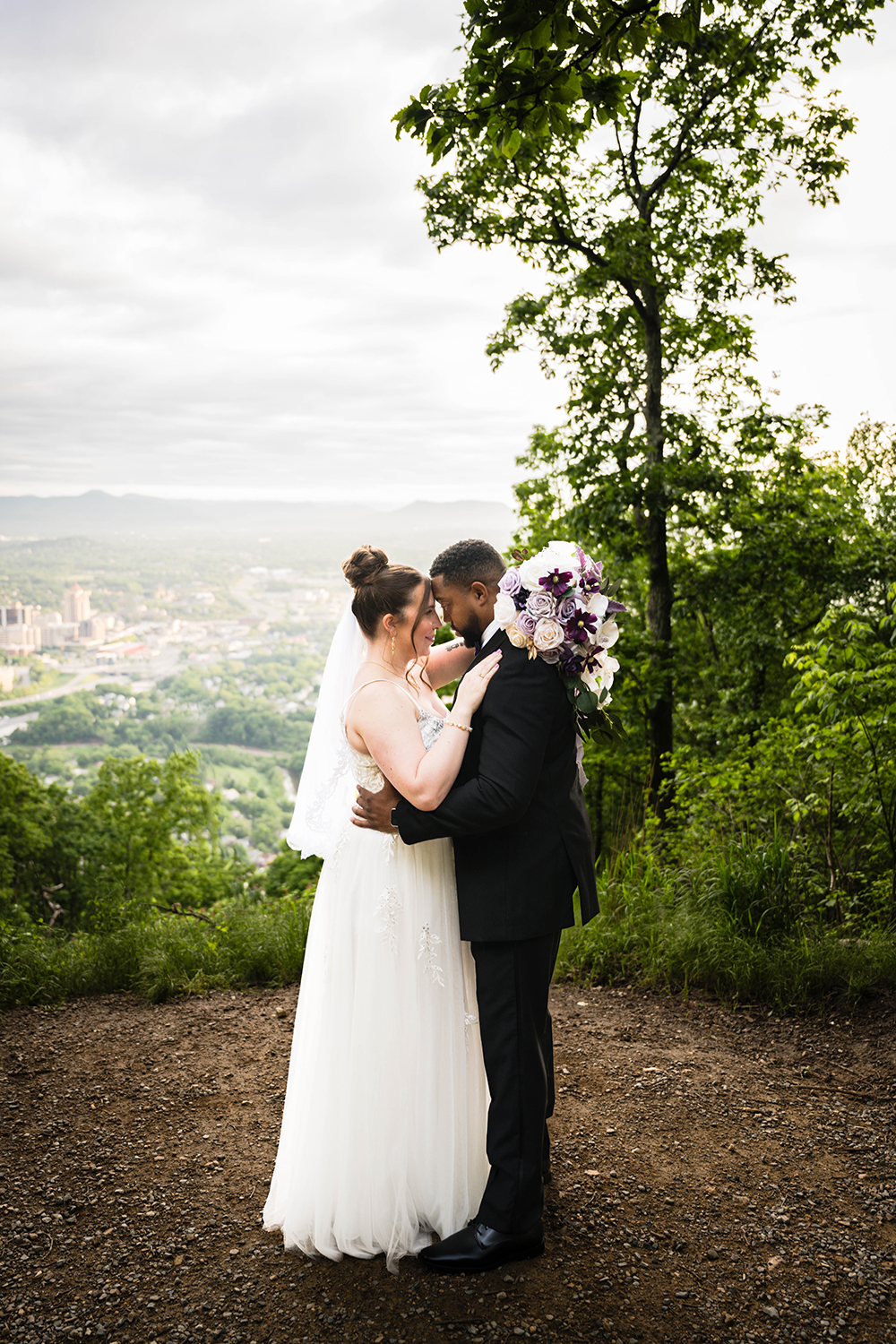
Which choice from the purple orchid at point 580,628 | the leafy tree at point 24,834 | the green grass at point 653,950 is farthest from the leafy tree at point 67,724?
the purple orchid at point 580,628

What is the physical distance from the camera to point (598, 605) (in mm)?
2588

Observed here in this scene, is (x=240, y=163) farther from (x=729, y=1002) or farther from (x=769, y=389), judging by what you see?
(x=729, y=1002)

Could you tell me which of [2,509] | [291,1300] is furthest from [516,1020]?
[2,509]

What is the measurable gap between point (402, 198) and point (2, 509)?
7785 centimetres

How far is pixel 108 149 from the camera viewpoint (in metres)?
56.2

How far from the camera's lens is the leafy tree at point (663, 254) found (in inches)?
419

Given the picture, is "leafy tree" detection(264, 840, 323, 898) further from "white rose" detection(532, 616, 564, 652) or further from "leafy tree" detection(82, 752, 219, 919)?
"white rose" detection(532, 616, 564, 652)

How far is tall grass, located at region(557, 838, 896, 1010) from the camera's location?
193 inches

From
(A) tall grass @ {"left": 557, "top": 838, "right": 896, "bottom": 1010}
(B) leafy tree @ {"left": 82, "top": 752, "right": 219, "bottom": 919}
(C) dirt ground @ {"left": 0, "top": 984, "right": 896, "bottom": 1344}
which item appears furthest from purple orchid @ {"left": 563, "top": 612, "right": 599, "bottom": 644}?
(B) leafy tree @ {"left": 82, "top": 752, "right": 219, "bottom": 919}

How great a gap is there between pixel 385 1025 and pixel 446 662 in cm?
139

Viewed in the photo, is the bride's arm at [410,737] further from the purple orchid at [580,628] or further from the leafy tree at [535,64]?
the leafy tree at [535,64]

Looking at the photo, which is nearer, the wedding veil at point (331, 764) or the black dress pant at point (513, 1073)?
the black dress pant at point (513, 1073)

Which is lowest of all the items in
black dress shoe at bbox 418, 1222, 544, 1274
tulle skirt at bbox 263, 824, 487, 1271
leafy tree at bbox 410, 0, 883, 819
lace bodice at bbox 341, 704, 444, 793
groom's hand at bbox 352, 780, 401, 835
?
black dress shoe at bbox 418, 1222, 544, 1274

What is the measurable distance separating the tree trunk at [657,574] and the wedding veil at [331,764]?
28.5ft
